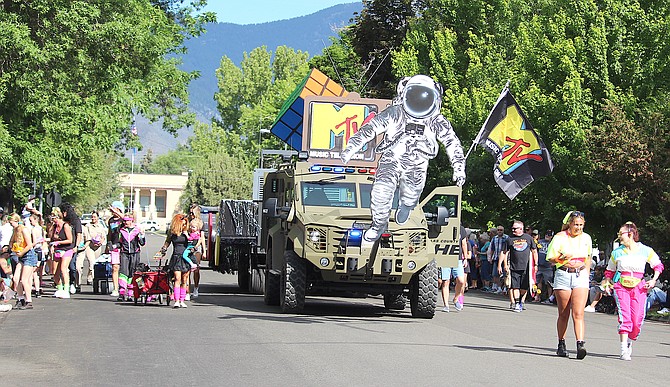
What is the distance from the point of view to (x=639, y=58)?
95.7ft

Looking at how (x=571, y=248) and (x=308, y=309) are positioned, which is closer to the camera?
(x=571, y=248)

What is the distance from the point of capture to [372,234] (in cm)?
1622

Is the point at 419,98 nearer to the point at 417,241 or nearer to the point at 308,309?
the point at 417,241

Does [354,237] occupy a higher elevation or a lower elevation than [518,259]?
higher

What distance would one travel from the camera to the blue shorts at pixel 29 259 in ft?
60.9

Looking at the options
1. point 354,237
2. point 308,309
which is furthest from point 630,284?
point 308,309

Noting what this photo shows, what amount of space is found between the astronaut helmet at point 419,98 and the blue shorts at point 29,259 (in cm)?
749

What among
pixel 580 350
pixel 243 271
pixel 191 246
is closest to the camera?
pixel 580 350

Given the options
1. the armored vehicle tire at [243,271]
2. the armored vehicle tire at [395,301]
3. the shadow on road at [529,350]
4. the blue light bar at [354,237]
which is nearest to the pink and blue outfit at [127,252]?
the armored vehicle tire at [243,271]

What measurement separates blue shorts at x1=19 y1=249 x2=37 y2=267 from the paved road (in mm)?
880

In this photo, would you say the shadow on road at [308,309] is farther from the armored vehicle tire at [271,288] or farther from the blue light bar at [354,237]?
the blue light bar at [354,237]

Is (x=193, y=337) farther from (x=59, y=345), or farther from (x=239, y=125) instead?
(x=239, y=125)

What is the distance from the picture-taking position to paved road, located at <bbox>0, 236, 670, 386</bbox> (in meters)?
10.6

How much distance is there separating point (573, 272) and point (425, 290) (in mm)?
5398
